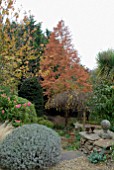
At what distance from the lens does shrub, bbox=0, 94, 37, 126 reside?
488cm

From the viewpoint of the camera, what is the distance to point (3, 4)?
425 centimetres

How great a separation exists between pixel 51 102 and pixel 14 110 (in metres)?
2.65

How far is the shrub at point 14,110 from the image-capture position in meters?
4.88

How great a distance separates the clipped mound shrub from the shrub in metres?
1.12

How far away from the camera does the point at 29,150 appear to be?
11.3 feet

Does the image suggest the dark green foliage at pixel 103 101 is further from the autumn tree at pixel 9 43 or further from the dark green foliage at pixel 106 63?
the autumn tree at pixel 9 43

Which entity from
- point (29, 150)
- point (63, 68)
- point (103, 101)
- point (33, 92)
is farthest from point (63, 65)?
point (29, 150)

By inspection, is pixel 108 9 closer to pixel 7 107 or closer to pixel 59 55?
pixel 59 55

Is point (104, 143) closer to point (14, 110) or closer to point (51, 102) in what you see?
point (14, 110)

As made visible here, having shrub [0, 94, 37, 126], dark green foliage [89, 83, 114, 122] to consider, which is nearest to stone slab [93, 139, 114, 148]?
shrub [0, 94, 37, 126]

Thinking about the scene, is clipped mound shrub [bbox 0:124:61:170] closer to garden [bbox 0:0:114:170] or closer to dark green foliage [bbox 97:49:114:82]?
garden [bbox 0:0:114:170]

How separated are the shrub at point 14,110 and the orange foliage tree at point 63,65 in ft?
6.03

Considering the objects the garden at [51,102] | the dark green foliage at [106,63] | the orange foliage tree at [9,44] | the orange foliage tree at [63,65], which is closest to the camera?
the garden at [51,102]

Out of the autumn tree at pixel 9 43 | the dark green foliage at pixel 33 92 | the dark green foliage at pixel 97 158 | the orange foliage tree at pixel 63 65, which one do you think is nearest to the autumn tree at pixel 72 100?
the orange foliage tree at pixel 63 65
